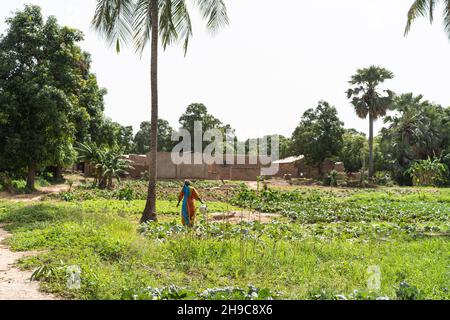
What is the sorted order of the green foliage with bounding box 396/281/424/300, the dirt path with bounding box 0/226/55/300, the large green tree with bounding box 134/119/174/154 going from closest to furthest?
the green foliage with bounding box 396/281/424/300
the dirt path with bounding box 0/226/55/300
the large green tree with bounding box 134/119/174/154

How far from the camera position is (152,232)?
384 inches

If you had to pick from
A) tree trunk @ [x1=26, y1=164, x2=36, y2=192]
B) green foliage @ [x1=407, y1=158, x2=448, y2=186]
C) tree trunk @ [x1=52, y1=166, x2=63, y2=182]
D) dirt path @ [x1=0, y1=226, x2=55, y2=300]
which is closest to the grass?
dirt path @ [x1=0, y1=226, x2=55, y2=300]

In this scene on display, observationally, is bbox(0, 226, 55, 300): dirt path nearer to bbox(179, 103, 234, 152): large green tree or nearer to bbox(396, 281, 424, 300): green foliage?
bbox(396, 281, 424, 300): green foliage

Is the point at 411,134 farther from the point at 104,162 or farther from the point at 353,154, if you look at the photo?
the point at 104,162

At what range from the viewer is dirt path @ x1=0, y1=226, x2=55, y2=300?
17.0 feet

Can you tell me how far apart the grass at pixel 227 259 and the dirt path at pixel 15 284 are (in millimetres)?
179

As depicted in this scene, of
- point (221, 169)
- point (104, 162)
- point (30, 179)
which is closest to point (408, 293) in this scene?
point (30, 179)

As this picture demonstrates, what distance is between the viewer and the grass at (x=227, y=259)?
5.48 metres

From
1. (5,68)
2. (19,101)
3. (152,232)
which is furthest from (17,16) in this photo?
(152,232)

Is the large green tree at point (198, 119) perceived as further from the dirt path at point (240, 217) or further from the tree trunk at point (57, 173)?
the dirt path at point (240, 217)

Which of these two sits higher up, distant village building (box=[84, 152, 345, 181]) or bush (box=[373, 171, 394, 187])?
distant village building (box=[84, 152, 345, 181])

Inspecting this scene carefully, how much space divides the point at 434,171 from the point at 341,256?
1134 inches

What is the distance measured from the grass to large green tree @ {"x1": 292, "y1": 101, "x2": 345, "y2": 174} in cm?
2946

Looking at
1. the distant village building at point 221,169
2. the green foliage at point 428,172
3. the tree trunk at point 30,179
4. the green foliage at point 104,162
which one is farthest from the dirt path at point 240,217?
the green foliage at point 428,172
